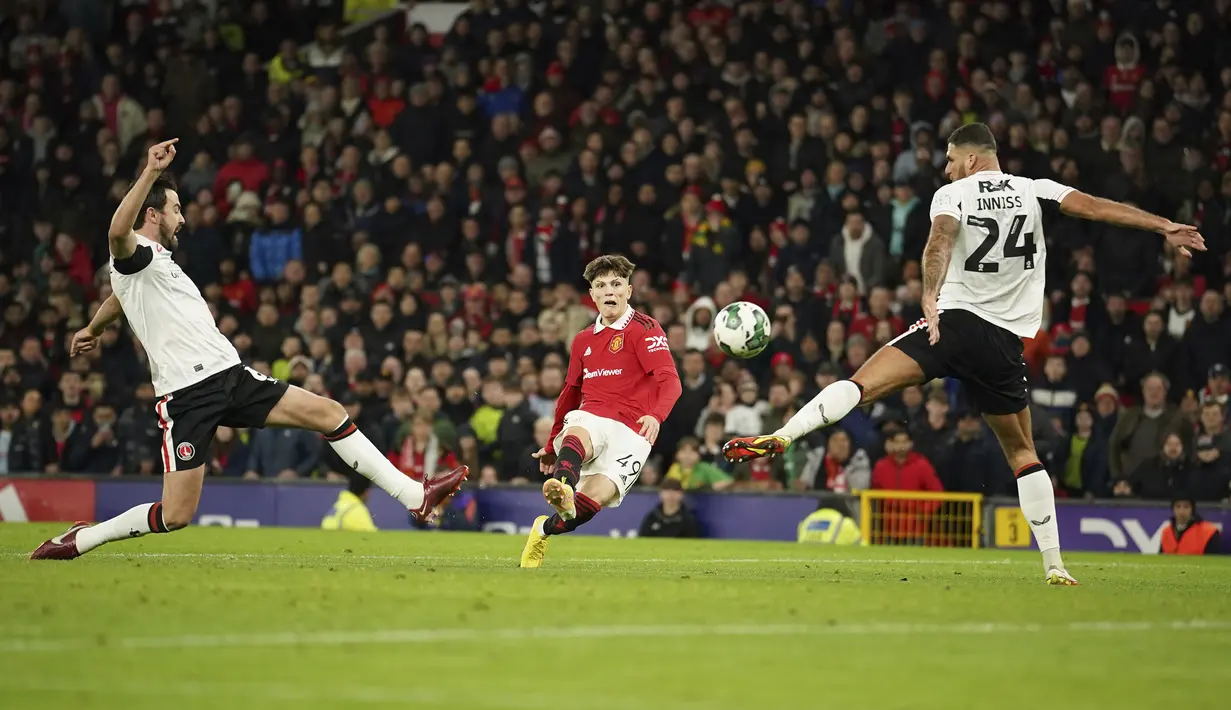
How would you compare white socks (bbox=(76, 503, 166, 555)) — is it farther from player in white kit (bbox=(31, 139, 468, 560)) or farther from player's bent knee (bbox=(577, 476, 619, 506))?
player's bent knee (bbox=(577, 476, 619, 506))

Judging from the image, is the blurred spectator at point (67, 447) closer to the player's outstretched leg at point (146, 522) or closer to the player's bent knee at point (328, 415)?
the player's outstretched leg at point (146, 522)

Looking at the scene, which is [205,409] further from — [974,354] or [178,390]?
[974,354]

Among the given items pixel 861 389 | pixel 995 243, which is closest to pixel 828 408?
pixel 861 389

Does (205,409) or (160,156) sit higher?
(160,156)

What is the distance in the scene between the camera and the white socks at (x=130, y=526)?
1037 centimetres

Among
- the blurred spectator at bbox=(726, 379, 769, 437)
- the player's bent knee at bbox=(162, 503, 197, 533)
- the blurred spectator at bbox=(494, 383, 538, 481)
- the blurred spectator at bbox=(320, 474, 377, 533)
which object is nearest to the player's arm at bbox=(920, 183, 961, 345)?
the player's bent knee at bbox=(162, 503, 197, 533)

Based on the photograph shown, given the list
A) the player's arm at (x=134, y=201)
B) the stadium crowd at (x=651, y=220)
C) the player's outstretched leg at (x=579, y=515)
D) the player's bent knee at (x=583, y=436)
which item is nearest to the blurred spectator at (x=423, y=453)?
the stadium crowd at (x=651, y=220)

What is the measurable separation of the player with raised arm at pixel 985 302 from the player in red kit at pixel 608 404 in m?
1.19

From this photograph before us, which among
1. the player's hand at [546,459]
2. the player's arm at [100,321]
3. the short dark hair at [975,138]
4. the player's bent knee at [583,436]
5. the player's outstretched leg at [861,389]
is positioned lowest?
the player's hand at [546,459]

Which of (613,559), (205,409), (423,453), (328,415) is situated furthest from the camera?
(423,453)

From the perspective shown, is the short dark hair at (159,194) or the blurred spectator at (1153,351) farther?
the blurred spectator at (1153,351)

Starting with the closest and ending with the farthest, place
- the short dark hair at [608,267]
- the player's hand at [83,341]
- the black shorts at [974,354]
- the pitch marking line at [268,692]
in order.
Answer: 1. the pitch marking line at [268,692]
2. the black shorts at [974,354]
3. the player's hand at [83,341]
4. the short dark hair at [608,267]

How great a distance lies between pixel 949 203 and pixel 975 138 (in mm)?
486

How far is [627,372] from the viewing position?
1117cm
